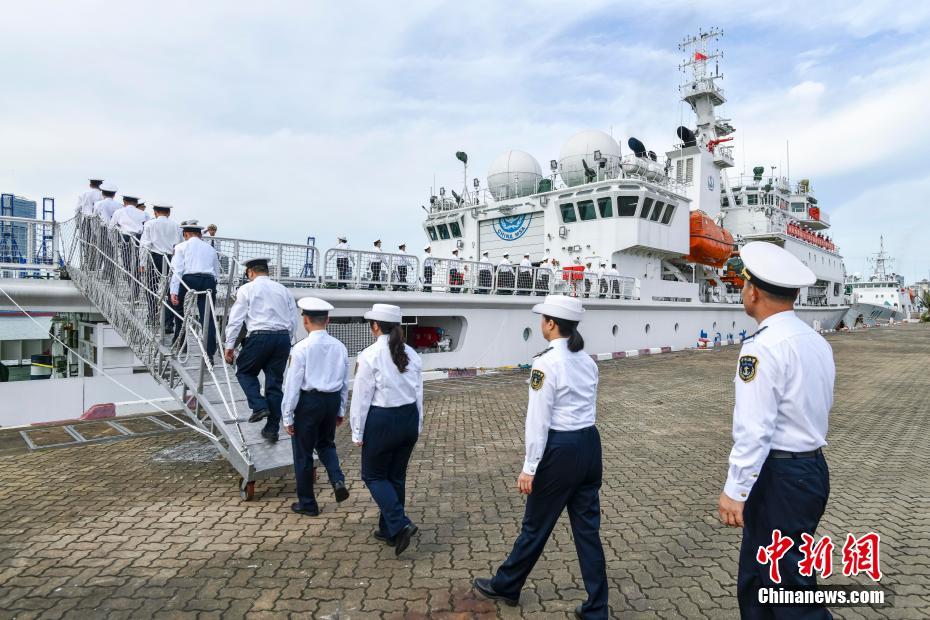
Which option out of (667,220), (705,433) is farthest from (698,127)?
(705,433)

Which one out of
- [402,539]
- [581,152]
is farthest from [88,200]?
[581,152]

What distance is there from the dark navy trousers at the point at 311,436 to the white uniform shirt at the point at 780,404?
3061 mm

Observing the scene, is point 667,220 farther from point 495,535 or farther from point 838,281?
point 838,281

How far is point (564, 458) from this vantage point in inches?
114

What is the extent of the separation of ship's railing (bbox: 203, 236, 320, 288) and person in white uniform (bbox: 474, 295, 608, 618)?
7227 mm

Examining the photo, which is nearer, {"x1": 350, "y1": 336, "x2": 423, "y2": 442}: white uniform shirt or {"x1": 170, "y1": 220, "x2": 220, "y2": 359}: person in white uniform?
{"x1": 350, "y1": 336, "x2": 423, "y2": 442}: white uniform shirt

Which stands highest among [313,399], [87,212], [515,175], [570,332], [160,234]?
[515,175]

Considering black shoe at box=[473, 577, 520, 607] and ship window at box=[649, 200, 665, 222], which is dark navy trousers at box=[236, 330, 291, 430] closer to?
black shoe at box=[473, 577, 520, 607]

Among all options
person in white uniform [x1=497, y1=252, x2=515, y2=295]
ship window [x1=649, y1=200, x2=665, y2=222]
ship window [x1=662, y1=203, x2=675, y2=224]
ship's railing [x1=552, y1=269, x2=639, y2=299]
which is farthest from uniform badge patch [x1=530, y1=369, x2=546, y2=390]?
ship window [x1=662, y1=203, x2=675, y2=224]

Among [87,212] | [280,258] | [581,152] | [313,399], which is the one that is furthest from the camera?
[581,152]

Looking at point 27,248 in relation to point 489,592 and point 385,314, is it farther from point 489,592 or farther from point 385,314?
point 489,592

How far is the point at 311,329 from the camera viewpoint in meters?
4.50

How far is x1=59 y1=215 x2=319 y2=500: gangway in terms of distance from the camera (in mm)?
5055

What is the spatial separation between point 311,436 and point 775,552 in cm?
329
